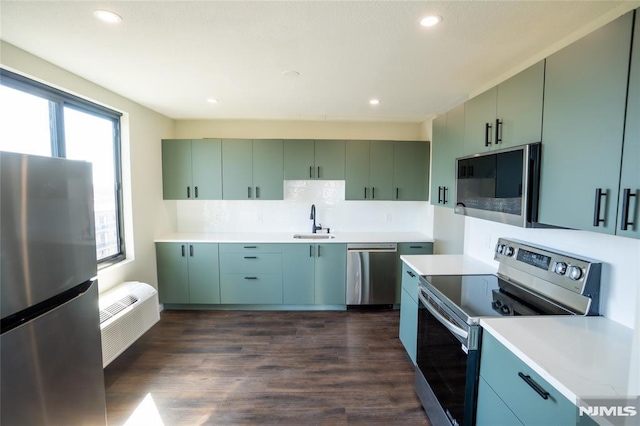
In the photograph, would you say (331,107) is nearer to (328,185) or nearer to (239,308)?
(328,185)

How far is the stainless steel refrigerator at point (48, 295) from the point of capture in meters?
1.05

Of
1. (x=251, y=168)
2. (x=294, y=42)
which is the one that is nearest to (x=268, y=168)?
(x=251, y=168)

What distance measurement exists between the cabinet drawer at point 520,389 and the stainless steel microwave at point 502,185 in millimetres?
700

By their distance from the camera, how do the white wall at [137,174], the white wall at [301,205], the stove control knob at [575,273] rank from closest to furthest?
1. the stove control knob at [575,273]
2. the white wall at [137,174]
3. the white wall at [301,205]

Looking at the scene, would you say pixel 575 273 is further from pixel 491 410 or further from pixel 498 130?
pixel 498 130

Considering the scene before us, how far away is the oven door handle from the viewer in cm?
142

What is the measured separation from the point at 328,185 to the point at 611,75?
3045 millimetres

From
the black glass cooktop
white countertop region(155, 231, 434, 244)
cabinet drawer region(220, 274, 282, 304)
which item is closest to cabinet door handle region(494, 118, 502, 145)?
the black glass cooktop

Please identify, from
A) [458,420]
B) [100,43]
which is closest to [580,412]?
[458,420]

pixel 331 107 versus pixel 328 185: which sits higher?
pixel 331 107

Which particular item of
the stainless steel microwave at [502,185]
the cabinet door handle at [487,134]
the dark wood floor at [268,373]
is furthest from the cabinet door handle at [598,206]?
the dark wood floor at [268,373]

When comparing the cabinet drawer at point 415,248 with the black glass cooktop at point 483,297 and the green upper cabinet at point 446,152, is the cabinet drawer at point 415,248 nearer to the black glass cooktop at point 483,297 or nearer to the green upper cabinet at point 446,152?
the green upper cabinet at point 446,152

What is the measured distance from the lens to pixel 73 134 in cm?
242

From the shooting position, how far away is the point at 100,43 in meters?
1.76
